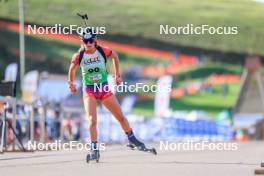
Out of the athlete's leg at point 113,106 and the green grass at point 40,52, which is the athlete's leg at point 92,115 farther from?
the green grass at point 40,52

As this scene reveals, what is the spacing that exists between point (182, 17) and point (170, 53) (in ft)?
8.26

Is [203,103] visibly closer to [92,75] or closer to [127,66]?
[127,66]

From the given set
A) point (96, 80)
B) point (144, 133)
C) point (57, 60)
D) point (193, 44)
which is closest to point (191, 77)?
point (193, 44)

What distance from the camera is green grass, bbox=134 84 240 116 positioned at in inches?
1970

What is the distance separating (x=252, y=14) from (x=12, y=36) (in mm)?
15222

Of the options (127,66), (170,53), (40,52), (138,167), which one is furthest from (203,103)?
(138,167)

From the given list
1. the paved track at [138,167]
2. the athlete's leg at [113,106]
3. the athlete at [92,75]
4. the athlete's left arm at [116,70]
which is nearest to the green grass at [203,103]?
the athlete's leg at [113,106]

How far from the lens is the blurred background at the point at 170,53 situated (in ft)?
147

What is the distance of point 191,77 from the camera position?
175 ft

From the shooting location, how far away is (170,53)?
5441cm

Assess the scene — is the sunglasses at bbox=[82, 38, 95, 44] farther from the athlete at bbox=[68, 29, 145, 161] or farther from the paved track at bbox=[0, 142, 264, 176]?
the paved track at bbox=[0, 142, 264, 176]

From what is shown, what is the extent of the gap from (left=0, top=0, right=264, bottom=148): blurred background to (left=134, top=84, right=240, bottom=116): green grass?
0.20ft

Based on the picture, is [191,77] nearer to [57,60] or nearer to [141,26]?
[141,26]

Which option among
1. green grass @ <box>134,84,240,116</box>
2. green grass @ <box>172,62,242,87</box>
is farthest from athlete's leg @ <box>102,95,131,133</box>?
green grass @ <box>172,62,242,87</box>
